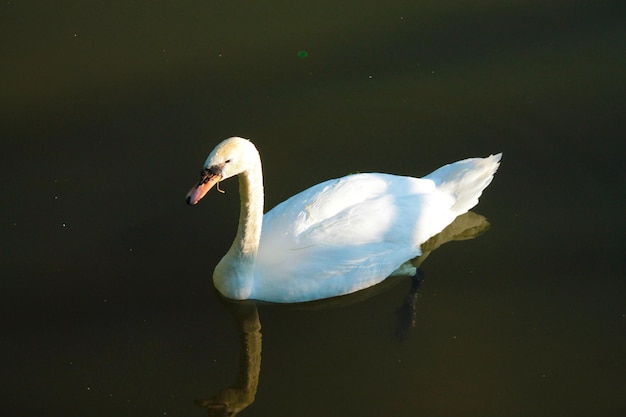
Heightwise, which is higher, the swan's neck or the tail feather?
the swan's neck

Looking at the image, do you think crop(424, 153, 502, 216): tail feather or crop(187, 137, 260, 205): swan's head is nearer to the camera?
crop(187, 137, 260, 205): swan's head

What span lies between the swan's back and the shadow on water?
97 millimetres

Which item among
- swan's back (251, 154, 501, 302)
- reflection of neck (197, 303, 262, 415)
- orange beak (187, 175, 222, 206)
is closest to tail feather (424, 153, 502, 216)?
swan's back (251, 154, 501, 302)

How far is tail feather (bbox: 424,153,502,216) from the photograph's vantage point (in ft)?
19.5

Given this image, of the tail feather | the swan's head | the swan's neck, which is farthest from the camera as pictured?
the tail feather

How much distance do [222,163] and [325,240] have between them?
0.88 metres

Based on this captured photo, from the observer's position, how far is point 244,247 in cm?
539

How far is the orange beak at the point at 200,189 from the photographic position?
16.1 ft

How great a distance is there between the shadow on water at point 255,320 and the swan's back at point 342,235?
97 mm

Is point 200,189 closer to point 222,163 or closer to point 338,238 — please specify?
point 222,163

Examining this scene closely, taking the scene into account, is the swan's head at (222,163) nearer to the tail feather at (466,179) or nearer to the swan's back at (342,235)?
the swan's back at (342,235)

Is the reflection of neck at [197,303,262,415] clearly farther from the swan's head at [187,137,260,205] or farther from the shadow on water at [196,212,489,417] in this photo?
the swan's head at [187,137,260,205]

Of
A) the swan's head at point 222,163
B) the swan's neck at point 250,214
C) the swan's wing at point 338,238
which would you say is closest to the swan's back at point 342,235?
Answer: the swan's wing at point 338,238

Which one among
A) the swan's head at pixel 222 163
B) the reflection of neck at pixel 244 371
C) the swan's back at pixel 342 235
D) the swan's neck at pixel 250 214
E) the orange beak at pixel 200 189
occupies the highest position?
the swan's head at pixel 222 163
